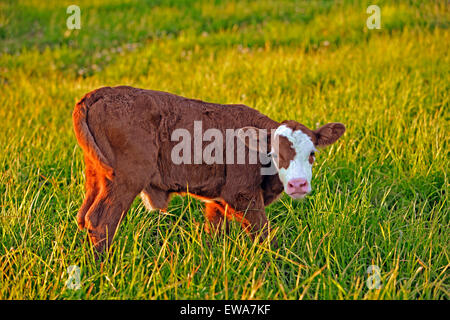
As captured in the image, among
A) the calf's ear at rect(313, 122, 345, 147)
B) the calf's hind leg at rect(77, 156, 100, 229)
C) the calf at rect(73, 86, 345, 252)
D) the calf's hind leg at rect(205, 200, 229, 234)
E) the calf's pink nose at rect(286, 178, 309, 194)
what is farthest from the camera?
the calf's hind leg at rect(205, 200, 229, 234)

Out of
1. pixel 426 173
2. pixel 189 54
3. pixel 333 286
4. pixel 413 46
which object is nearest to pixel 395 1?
pixel 413 46

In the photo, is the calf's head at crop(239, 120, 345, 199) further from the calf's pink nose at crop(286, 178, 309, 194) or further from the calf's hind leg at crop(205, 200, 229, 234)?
the calf's hind leg at crop(205, 200, 229, 234)

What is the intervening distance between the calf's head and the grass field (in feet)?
1.46

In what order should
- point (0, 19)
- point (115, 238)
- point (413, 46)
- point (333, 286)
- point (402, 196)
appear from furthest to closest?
1. point (0, 19)
2. point (413, 46)
3. point (402, 196)
4. point (115, 238)
5. point (333, 286)

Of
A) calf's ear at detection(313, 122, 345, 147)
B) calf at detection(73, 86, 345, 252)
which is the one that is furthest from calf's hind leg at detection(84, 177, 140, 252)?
calf's ear at detection(313, 122, 345, 147)

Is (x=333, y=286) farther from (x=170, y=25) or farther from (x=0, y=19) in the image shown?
(x=0, y=19)

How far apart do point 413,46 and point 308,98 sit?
244 centimetres

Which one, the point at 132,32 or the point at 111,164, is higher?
the point at 132,32

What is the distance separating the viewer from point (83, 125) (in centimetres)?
310

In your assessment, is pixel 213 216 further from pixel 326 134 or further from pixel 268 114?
pixel 268 114

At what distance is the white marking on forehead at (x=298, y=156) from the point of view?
3100mm

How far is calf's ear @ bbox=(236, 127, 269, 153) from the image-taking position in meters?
3.29

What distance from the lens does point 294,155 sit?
3.15 m

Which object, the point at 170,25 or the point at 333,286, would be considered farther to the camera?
the point at 170,25
